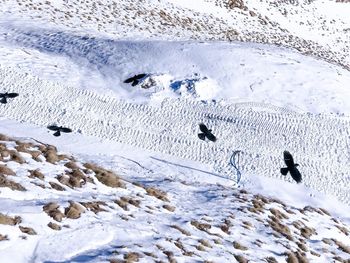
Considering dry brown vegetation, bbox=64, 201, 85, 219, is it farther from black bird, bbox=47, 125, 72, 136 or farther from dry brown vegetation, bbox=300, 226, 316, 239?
black bird, bbox=47, 125, 72, 136

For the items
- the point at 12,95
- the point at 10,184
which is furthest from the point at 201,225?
the point at 12,95

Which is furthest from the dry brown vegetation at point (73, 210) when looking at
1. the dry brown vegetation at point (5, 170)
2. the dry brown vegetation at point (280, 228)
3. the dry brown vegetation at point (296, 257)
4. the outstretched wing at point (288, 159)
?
the outstretched wing at point (288, 159)

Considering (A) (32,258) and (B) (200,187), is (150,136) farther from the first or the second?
(A) (32,258)

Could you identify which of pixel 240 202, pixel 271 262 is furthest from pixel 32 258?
pixel 240 202

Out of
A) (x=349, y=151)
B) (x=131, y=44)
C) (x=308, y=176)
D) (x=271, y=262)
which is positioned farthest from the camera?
(x=131, y=44)

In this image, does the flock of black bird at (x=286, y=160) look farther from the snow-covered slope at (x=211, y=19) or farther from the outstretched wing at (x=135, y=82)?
the snow-covered slope at (x=211, y=19)

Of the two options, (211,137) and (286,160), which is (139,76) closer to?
(211,137)
